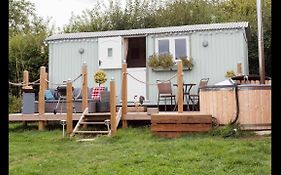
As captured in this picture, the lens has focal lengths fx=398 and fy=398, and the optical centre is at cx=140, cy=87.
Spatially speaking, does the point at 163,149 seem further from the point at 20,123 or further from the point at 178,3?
the point at 178,3

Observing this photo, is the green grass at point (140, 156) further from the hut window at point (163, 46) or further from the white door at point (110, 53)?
the white door at point (110, 53)

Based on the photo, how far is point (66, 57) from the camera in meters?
12.8

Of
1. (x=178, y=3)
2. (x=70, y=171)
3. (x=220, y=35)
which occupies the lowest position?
(x=70, y=171)

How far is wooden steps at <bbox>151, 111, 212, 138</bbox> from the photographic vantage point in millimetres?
7641

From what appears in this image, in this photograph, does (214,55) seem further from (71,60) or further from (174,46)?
(71,60)

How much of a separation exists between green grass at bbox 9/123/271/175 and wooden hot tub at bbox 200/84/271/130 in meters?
0.48

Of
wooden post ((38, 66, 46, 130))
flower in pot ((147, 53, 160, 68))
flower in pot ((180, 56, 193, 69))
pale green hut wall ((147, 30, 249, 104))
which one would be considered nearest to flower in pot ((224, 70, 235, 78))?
pale green hut wall ((147, 30, 249, 104))

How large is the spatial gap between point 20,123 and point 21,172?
6.16 m

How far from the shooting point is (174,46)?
11766 mm

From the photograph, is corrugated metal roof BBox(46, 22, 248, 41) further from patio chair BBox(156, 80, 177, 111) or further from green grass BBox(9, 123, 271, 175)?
green grass BBox(9, 123, 271, 175)

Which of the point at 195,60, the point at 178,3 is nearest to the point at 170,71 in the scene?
the point at 195,60

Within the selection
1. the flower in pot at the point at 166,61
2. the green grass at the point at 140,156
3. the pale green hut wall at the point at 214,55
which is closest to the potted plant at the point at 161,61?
the flower in pot at the point at 166,61
